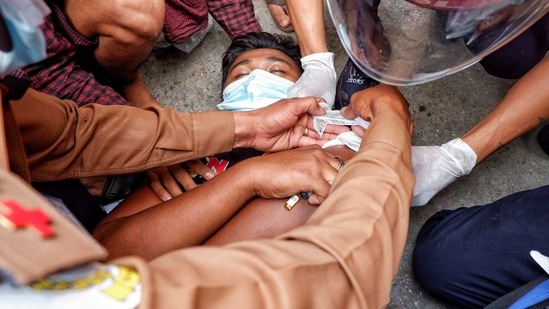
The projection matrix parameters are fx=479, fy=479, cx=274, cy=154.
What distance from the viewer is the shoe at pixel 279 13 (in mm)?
2088

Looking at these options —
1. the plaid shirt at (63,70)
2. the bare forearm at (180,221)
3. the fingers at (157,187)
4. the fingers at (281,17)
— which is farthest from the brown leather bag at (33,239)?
the fingers at (281,17)

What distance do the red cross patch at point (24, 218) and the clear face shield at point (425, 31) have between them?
77 centimetres

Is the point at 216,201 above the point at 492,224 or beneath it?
above

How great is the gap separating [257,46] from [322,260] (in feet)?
3.95

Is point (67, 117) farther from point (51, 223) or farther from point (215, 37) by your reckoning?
point (215, 37)

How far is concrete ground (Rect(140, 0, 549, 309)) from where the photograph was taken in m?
1.78

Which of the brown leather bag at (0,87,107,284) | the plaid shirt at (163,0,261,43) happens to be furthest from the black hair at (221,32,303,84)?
the brown leather bag at (0,87,107,284)

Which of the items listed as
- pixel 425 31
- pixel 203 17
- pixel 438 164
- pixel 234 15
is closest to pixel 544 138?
pixel 438 164

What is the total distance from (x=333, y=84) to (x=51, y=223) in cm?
133

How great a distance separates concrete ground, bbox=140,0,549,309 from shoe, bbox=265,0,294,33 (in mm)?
39

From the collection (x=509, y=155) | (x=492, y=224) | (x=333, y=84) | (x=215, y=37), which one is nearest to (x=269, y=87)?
(x=333, y=84)

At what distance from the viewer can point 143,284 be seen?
511mm

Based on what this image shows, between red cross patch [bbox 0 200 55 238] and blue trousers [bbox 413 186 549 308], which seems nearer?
red cross patch [bbox 0 200 55 238]

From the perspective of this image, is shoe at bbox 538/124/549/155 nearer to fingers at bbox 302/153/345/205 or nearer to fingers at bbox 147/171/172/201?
fingers at bbox 302/153/345/205
